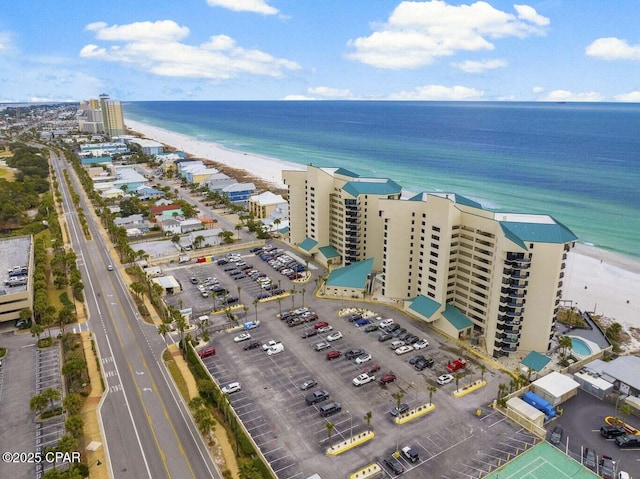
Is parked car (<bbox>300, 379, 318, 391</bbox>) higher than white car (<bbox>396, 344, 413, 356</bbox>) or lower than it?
lower

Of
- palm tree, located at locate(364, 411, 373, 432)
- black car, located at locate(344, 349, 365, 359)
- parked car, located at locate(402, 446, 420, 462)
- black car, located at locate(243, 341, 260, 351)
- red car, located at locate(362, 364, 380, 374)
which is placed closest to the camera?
parked car, located at locate(402, 446, 420, 462)

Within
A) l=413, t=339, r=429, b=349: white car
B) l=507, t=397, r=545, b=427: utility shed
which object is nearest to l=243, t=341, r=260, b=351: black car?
l=413, t=339, r=429, b=349: white car

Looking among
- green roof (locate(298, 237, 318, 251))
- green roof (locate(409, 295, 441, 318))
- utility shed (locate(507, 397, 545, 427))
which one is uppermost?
green roof (locate(298, 237, 318, 251))

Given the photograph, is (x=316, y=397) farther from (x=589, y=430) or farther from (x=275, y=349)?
(x=589, y=430)

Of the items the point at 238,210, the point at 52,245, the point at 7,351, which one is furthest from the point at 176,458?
the point at 238,210

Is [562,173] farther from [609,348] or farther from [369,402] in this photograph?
[369,402]

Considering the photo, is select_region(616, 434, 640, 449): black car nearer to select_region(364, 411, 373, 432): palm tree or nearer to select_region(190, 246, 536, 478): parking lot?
select_region(190, 246, 536, 478): parking lot

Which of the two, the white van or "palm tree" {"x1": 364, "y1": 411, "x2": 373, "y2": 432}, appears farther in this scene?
the white van
